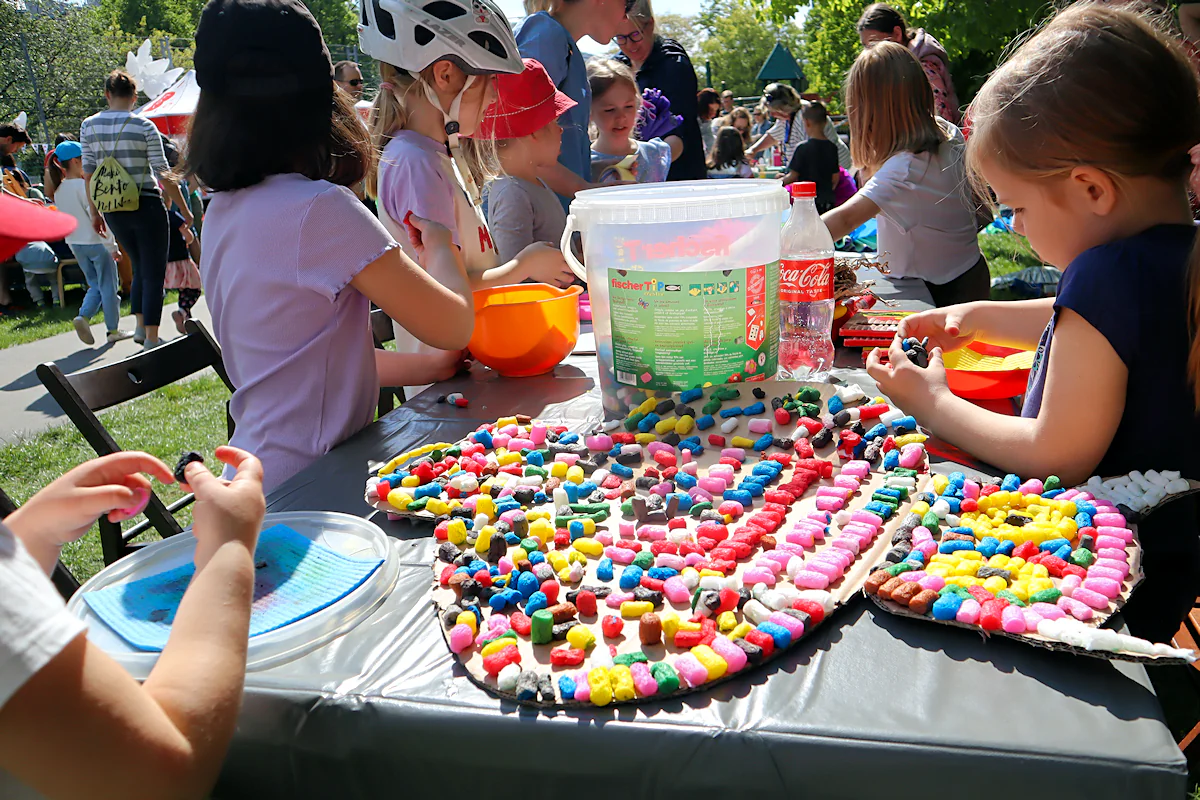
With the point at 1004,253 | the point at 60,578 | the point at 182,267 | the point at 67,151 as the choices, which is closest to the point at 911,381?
the point at 60,578

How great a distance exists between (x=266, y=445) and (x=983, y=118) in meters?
1.52

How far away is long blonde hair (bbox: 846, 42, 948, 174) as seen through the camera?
335cm

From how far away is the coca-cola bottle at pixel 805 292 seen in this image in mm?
1830

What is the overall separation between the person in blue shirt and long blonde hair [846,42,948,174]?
1.14 metres

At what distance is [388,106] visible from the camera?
2.33 m

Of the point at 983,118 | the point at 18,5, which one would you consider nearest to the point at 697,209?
the point at 983,118

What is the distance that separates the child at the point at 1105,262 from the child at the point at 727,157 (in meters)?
9.37

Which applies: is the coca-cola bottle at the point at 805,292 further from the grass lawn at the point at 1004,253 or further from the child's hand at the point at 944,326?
the grass lawn at the point at 1004,253

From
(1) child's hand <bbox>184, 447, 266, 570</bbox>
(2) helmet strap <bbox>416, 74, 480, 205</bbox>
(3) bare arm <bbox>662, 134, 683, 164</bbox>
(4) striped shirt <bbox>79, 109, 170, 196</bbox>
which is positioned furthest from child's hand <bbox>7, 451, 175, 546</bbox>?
(4) striped shirt <bbox>79, 109, 170, 196</bbox>

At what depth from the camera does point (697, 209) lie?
157 cm

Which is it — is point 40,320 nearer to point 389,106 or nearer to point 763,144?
point 389,106

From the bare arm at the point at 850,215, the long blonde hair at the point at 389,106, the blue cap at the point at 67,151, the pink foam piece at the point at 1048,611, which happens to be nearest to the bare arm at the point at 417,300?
the long blonde hair at the point at 389,106

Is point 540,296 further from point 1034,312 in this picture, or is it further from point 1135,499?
point 1135,499

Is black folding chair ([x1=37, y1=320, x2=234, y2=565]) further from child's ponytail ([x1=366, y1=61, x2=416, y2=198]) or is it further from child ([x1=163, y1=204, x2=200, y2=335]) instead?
child ([x1=163, y1=204, x2=200, y2=335])
